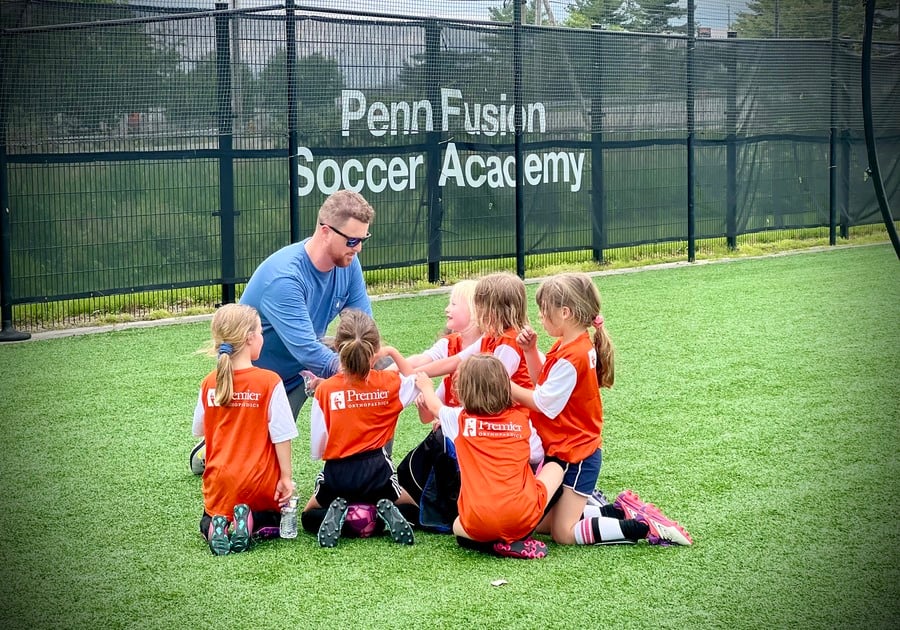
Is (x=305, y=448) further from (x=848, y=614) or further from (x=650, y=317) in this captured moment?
(x=650, y=317)

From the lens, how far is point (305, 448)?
5.68 metres

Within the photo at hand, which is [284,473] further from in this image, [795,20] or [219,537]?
[795,20]

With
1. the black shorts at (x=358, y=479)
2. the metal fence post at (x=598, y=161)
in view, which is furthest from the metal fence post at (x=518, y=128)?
the black shorts at (x=358, y=479)

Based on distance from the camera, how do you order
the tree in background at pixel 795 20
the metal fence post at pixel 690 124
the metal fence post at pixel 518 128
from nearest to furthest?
the metal fence post at pixel 518 128
the metal fence post at pixel 690 124
the tree in background at pixel 795 20

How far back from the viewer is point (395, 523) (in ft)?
13.5

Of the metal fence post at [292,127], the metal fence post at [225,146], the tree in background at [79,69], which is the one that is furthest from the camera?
the metal fence post at [292,127]

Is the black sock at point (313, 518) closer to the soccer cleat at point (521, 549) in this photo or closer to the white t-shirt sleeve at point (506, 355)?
the soccer cleat at point (521, 549)

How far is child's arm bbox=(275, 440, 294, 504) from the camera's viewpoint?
4176mm

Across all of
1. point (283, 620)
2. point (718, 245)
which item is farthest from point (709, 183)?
point (283, 620)

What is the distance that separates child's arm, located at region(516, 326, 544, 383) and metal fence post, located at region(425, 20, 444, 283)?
686 centimetres

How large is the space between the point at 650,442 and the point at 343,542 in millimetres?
1945

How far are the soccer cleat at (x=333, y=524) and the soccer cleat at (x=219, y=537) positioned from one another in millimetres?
356

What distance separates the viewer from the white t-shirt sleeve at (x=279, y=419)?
4.16 m

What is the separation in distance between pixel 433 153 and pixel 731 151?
4.79 m
